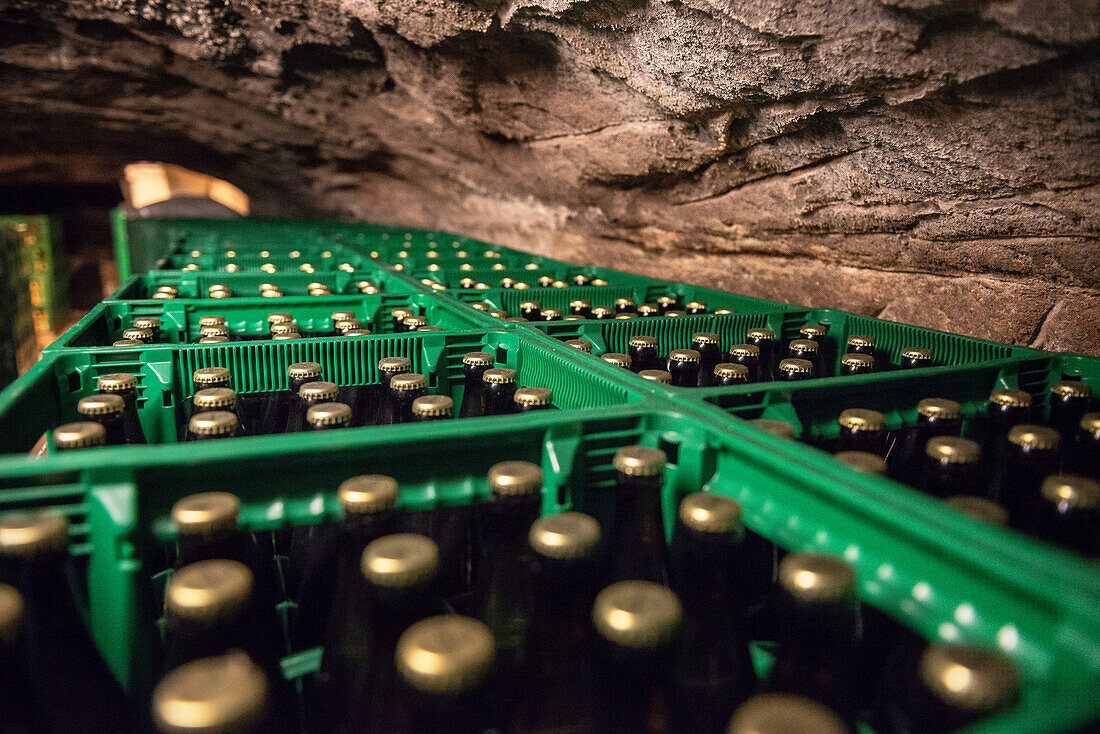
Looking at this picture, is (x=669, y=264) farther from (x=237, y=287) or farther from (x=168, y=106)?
(x=168, y=106)

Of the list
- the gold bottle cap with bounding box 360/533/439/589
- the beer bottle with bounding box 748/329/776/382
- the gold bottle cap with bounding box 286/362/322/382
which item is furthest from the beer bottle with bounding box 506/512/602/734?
the beer bottle with bounding box 748/329/776/382

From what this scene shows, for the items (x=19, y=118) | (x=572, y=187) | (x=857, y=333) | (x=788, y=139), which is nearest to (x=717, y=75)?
(x=788, y=139)

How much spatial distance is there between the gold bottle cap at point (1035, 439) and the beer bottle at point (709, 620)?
0.39m

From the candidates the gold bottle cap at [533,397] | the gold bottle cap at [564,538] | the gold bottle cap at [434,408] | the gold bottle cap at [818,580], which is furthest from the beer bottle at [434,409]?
the gold bottle cap at [818,580]

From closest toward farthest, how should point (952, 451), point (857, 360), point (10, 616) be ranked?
point (10, 616) → point (952, 451) → point (857, 360)

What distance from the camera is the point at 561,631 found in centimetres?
71

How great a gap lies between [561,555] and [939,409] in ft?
2.06

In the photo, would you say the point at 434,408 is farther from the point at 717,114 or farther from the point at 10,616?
the point at 717,114

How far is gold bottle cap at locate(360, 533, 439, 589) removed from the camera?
59cm

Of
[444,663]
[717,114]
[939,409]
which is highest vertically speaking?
[717,114]

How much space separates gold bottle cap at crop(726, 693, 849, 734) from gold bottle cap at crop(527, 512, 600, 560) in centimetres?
21

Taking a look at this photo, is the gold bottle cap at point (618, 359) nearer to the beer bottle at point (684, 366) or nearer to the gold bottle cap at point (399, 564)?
the beer bottle at point (684, 366)

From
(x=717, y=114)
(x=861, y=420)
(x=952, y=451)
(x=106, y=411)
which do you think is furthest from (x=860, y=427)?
(x=717, y=114)

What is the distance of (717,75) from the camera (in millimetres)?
1678
